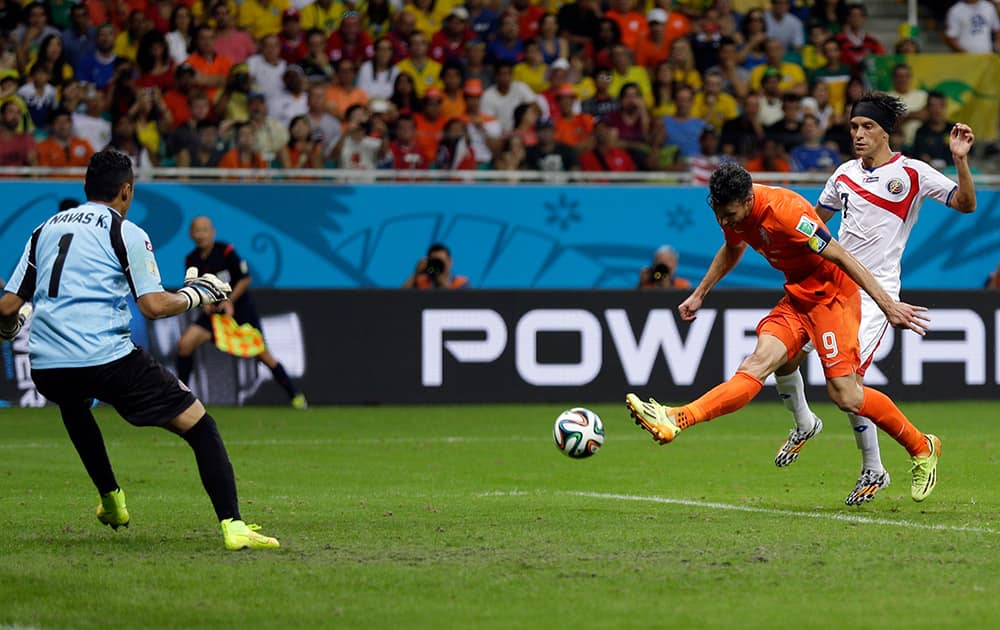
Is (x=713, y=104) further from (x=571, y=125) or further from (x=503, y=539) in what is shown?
(x=503, y=539)

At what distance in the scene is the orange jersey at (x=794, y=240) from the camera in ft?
30.0

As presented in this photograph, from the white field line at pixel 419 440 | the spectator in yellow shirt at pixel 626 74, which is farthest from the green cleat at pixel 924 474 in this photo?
the spectator in yellow shirt at pixel 626 74

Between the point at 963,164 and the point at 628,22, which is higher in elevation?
the point at 963,164

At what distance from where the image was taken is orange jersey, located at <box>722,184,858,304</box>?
913 cm

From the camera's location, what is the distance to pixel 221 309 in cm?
1784

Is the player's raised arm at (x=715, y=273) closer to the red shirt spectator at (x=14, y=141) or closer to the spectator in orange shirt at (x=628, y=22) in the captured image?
the red shirt spectator at (x=14, y=141)

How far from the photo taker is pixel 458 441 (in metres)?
15.0

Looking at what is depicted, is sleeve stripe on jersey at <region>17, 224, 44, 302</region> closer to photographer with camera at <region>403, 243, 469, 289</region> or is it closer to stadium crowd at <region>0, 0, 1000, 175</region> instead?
photographer with camera at <region>403, 243, 469, 289</region>

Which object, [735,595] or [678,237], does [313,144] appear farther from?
[735,595]

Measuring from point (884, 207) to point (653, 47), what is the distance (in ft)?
43.6

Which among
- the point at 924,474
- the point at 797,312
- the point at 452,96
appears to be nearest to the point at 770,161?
the point at 452,96

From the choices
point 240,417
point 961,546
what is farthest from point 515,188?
point 961,546

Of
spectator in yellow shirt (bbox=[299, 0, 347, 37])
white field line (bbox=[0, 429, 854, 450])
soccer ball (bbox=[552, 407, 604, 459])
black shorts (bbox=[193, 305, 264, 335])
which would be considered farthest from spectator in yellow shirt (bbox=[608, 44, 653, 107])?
soccer ball (bbox=[552, 407, 604, 459])

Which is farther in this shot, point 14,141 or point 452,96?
point 452,96
